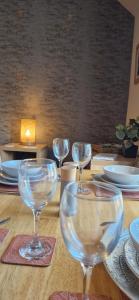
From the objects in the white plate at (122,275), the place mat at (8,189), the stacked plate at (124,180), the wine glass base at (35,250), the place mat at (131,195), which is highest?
the stacked plate at (124,180)

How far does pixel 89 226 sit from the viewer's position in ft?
1.38

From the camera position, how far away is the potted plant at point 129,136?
86.6 inches

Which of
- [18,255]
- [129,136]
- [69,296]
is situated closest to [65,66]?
[129,136]

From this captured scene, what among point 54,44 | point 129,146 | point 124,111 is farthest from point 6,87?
point 129,146

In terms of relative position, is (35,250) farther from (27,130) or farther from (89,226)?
(27,130)

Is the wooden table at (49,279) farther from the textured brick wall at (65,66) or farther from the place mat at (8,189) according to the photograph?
the textured brick wall at (65,66)

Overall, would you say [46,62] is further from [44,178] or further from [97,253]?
[97,253]

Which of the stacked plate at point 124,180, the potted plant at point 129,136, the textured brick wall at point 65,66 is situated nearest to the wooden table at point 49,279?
the stacked plate at point 124,180

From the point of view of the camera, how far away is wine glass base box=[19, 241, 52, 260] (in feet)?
1.89

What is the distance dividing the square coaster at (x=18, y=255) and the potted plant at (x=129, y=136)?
1685mm

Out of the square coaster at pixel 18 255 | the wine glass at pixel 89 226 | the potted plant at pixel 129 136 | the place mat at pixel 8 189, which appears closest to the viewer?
the wine glass at pixel 89 226

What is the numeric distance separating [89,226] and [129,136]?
187cm

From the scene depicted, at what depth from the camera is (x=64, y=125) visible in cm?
321

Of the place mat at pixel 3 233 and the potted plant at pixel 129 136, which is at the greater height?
the potted plant at pixel 129 136
